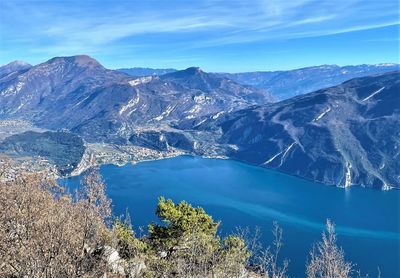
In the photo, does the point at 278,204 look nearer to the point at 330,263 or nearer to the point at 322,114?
the point at 330,263

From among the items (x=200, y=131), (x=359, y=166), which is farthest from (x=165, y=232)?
(x=200, y=131)

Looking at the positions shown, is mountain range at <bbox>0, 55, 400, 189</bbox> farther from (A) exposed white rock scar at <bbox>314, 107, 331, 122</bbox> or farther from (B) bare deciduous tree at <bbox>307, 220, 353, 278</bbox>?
(B) bare deciduous tree at <bbox>307, 220, 353, 278</bbox>

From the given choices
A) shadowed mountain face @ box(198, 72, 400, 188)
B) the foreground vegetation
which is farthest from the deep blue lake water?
the foreground vegetation

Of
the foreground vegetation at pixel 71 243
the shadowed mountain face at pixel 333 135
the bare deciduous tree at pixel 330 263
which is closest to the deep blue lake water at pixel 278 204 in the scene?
the shadowed mountain face at pixel 333 135

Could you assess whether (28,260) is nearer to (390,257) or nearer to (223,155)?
(390,257)

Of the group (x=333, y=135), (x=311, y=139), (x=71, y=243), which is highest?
(x=71, y=243)

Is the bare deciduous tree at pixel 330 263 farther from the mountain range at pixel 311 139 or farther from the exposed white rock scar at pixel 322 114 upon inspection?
the exposed white rock scar at pixel 322 114

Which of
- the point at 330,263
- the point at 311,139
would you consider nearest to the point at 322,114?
the point at 311,139
